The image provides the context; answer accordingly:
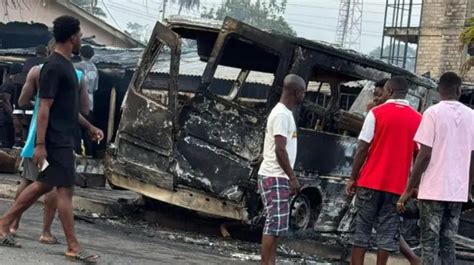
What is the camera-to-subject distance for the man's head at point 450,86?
6.50 metres

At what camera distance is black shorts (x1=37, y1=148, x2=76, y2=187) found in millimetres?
6402

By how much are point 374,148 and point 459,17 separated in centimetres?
2159

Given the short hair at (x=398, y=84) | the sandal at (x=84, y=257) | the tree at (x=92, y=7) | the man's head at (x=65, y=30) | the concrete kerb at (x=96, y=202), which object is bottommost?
the concrete kerb at (x=96, y=202)

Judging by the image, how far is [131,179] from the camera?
935 cm

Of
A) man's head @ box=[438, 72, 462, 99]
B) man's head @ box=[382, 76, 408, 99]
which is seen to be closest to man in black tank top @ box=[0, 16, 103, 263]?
man's head @ box=[382, 76, 408, 99]

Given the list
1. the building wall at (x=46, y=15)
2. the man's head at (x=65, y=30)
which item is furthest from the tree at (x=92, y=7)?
the man's head at (x=65, y=30)

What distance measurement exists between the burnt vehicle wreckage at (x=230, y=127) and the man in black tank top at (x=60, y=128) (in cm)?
234

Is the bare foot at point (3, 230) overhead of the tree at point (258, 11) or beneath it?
beneath

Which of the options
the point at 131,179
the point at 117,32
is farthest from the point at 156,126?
the point at 117,32

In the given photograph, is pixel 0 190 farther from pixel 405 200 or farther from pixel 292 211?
pixel 405 200

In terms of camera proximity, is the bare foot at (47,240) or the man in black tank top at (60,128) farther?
the bare foot at (47,240)

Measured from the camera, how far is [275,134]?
6656 millimetres

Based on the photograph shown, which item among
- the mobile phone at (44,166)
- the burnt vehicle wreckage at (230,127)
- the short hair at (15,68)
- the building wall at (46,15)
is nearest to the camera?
the mobile phone at (44,166)

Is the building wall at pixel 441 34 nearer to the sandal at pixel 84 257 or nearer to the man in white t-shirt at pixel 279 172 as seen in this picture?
the man in white t-shirt at pixel 279 172
